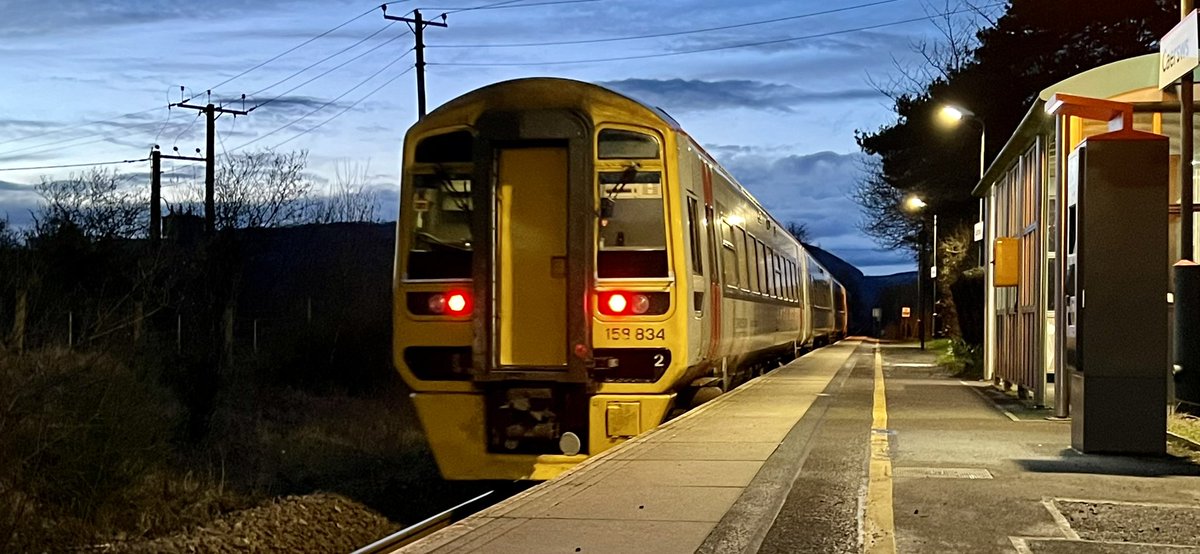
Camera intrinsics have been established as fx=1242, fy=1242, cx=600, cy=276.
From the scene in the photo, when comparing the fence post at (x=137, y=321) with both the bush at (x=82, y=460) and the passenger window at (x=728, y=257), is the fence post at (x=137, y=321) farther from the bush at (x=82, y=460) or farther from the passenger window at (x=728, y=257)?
the passenger window at (x=728, y=257)

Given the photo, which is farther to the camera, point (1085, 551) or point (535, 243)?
point (535, 243)

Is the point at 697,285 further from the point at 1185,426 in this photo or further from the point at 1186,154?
the point at 1185,426

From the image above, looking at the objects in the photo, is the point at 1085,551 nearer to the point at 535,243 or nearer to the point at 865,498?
the point at 865,498

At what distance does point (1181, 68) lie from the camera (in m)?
8.80

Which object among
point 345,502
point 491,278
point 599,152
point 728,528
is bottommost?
point 345,502

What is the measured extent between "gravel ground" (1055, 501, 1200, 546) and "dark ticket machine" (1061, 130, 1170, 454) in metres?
1.72

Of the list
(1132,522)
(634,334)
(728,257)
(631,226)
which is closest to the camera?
(1132,522)

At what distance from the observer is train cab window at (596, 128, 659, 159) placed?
10.3 metres

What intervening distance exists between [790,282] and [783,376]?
3260 millimetres

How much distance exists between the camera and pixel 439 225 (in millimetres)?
10531

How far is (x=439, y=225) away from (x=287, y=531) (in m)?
3.58

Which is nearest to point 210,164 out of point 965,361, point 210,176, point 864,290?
point 210,176

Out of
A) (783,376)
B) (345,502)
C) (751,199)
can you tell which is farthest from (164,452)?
(783,376)

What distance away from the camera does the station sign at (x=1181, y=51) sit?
833cm
